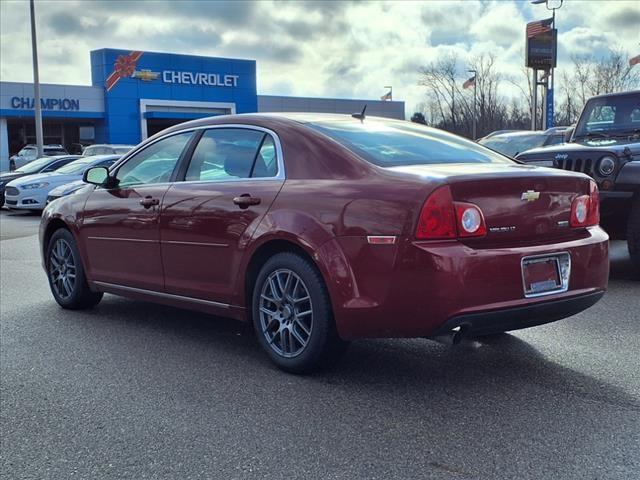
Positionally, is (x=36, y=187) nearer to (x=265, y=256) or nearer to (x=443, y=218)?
(x=265, y=256)

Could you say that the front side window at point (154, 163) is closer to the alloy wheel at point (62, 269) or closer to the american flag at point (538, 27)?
the alloy wheel at point (62, 269)

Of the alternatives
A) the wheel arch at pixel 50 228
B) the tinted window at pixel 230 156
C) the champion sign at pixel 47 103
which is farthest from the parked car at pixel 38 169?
the champion sign at pixel 47 103

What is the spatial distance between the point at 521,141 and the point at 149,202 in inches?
378

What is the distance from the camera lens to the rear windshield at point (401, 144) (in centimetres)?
442

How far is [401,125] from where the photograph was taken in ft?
17.3

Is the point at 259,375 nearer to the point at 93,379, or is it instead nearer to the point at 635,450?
the point at 93,379

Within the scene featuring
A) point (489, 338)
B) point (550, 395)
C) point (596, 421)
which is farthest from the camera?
point (489, 338)

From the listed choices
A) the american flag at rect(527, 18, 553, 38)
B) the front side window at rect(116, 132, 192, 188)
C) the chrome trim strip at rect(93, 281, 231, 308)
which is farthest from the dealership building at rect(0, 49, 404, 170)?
the chrome trim strip at rect(93, 281, 231, 308)

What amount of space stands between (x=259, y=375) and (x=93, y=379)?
1.04 m

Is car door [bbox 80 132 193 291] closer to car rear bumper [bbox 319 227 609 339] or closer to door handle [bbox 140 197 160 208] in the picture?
door handle [bbox 140 197 160 208]

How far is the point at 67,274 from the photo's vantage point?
6484mm

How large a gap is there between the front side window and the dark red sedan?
Answer: 2 centimetres

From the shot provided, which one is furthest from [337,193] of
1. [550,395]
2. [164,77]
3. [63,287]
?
[164,77]

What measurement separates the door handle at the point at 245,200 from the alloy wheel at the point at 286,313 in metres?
0.48
